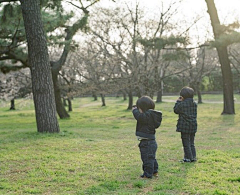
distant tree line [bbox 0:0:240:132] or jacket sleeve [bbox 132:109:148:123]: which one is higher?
distant tree line [bbox 0:0:240:132]

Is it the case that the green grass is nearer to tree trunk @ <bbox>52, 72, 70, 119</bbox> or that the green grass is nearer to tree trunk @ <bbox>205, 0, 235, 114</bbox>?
tree trunk @ <bbox>205, 0, 235, 114</bbox>

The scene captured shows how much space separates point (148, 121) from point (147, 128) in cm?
11

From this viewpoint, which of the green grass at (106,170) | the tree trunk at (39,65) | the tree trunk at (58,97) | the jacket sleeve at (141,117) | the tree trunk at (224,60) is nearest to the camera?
the green grass at (106,170)

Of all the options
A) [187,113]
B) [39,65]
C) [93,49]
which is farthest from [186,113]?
[93,49]

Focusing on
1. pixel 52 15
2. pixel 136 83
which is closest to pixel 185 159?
pixel 52 15

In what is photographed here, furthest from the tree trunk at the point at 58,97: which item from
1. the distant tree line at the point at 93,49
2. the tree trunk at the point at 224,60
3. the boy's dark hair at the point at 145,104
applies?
the boy's dark hair at the point at 145,104

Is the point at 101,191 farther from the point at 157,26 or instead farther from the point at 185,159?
the point at 157,26

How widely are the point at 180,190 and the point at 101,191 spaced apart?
3.25 feet

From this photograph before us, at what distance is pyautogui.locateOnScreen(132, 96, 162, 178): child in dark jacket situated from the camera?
4676mm

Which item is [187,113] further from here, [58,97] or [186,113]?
[58,97]

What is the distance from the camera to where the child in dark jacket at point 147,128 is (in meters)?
4.68

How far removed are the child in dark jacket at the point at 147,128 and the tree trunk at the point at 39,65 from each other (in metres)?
5.30

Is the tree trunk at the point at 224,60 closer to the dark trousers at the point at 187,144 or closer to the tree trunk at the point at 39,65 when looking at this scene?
the tree trunk at the point at 39,65

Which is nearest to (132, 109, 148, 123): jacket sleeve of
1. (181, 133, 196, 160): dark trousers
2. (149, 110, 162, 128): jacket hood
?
(149, 110, 162, 128): jacket hood
